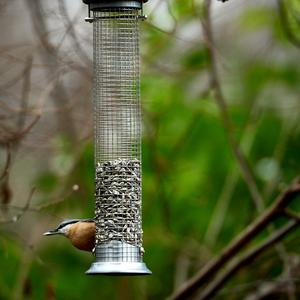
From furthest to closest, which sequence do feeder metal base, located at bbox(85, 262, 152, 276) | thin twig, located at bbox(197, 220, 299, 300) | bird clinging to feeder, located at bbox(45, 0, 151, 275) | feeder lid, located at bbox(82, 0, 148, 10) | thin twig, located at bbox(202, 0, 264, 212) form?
thin twig, located at bbox(202, 0, 264, 212) < thin twig, located at bbox(197, 220, 299, 300) < bird clinging to feeder, located at bbox(45, 0, 151, 275) < feeder lid, located at bbox(82, 0, 148, 10) < feeder metal base, located at bbox(85, 262, 152, 276)

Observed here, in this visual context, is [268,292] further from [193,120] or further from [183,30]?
[183,30]

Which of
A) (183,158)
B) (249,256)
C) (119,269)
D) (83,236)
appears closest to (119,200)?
(83,236)

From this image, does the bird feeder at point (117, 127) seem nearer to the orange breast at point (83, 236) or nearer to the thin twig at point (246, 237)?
the orange breast at point (83, 236)

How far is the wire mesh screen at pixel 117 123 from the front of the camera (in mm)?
5977

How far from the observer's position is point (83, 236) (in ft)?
19.5

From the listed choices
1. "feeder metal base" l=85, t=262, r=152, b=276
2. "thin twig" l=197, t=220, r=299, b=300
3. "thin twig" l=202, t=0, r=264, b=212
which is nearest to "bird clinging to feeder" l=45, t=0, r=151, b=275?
"feeder metal base" l=85, t=262, r=152, b=276

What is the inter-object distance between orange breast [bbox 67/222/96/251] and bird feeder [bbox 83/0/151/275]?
0.05m

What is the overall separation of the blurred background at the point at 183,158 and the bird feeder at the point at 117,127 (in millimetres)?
1655

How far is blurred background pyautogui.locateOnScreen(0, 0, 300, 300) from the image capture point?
816 cm

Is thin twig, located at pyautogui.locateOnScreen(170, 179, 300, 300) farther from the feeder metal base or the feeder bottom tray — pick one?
the feeder metal base

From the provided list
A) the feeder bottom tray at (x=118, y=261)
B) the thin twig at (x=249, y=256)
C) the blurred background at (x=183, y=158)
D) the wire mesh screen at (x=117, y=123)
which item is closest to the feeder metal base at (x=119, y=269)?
the feeder bottom tray at (x=118, y=261)

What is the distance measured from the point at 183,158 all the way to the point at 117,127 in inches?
106

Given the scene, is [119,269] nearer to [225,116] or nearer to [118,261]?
[118,261]

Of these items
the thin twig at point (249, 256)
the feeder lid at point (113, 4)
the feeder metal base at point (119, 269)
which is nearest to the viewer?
the feeder metal base at point (119, 269)
